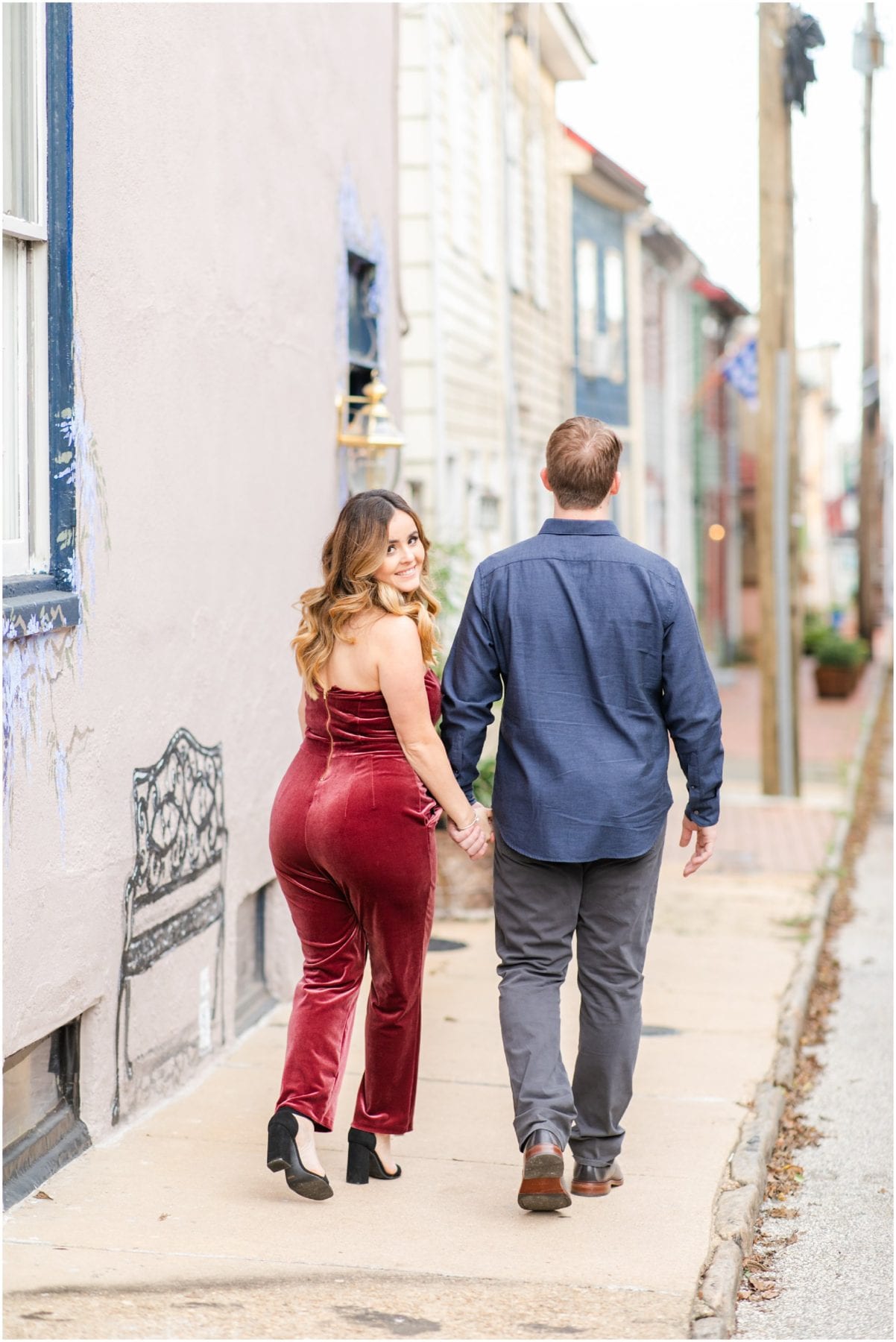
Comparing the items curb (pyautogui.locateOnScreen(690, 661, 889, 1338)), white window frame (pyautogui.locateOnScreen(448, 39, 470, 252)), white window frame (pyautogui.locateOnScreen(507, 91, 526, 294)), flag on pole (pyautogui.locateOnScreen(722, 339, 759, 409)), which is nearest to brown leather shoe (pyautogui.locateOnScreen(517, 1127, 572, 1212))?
curb (pyautogui.locateOnScreen(690, 661, 889, 1338))

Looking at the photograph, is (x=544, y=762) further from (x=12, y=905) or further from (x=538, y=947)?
(x=12, y=905)

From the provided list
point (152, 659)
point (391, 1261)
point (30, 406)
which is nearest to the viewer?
point (391, 1261)

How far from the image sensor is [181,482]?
515 centimetres

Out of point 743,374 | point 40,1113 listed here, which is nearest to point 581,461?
point 40,1113

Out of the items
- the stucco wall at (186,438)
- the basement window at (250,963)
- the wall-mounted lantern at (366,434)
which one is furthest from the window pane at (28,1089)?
the wall-mounted lantern at (366,434)

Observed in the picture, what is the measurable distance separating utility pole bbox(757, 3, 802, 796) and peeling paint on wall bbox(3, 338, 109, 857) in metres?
9.24

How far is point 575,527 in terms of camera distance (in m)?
4.34

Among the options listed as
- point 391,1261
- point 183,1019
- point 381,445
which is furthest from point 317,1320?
point 381,445

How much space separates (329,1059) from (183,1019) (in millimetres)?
1173

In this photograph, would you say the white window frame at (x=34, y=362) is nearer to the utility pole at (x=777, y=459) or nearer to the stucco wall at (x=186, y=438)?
the stucco wall at (x=186, y=438)

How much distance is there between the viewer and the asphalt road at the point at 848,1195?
4047 mm

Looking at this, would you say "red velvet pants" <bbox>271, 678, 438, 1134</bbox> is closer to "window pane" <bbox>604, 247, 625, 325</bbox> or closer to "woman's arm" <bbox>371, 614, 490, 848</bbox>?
"woman's arm" <bbox>371, 614, 490, 848</bbox>

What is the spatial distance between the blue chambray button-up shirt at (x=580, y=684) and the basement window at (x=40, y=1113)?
1325 mm

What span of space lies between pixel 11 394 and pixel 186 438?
1.04 metres
